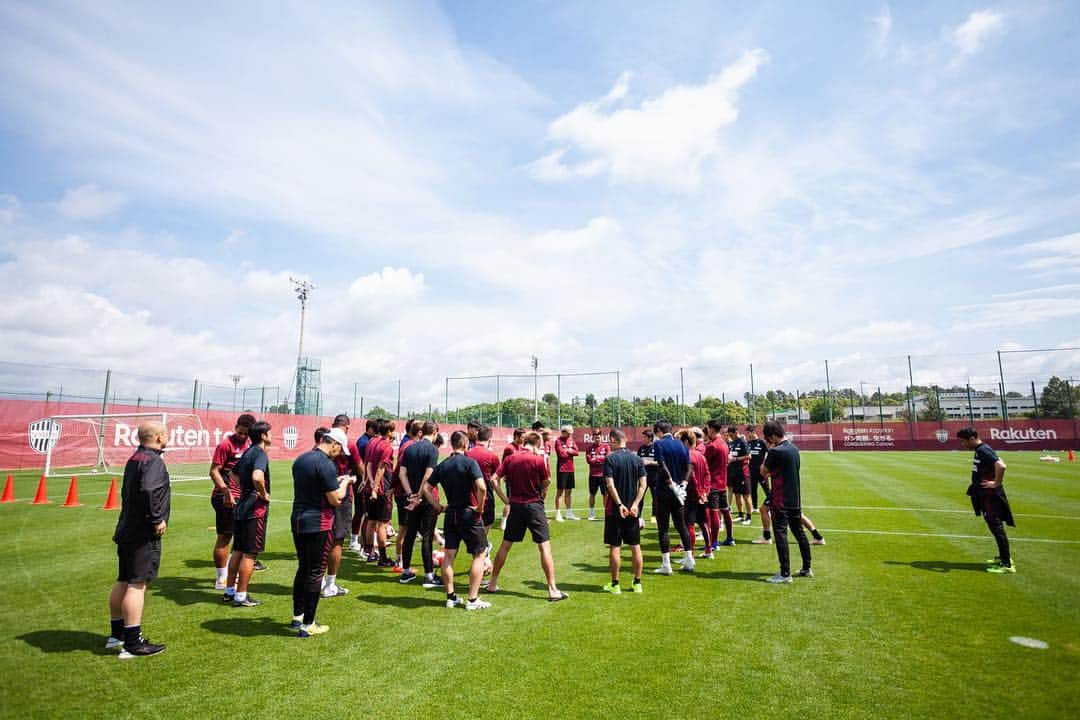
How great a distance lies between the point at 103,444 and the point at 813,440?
47.4 meters

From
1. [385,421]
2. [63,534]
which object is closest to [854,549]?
[385,421]

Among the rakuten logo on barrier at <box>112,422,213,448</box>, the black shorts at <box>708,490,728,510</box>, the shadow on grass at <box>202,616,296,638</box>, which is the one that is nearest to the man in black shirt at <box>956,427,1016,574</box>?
the black shorts at <box>708,490,728,510</box>

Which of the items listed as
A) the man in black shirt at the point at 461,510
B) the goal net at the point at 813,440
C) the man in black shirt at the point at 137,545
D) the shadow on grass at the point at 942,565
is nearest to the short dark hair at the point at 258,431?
the man in black shirt at the point at 137,545

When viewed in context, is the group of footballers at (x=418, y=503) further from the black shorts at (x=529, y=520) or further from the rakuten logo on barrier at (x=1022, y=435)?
the rakuten logo on barrier at (x=1022, y=435)

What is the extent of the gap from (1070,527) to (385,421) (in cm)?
1341

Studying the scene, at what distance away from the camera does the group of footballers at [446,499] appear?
19.2 ft

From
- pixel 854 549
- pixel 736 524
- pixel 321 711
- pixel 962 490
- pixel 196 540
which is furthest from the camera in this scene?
pixel 962 490

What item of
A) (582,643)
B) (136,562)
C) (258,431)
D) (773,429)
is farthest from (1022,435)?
(136,562)

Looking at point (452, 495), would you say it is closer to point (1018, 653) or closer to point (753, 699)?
point (753, 699)

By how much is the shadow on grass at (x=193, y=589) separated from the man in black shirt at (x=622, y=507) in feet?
13.8

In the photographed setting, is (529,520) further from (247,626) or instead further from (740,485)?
(740,485)

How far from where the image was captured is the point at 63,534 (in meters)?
10.1

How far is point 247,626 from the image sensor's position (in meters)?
5.67

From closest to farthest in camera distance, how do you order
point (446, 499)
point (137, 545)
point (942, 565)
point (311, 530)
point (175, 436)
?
1. point (137, 545)
2. point (311, 530)
3. point (446, 499)
4. point (942, 565)
5. point (175, 436)
